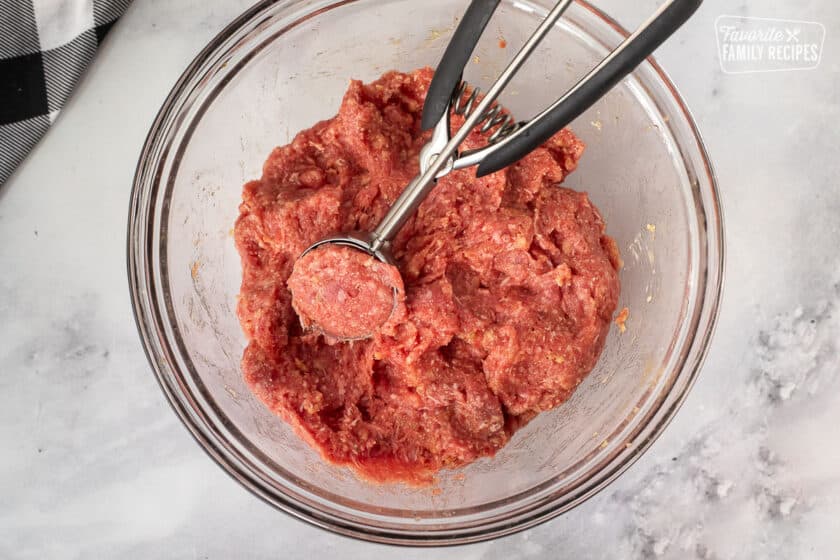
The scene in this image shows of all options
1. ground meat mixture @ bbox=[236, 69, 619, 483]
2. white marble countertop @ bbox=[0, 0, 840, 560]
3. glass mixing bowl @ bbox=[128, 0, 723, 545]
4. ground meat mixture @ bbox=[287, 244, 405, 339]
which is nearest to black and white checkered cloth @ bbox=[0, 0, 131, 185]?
white marble countertop @ bbox=[0, 0, 840, 560]

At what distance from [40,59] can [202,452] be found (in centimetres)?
124

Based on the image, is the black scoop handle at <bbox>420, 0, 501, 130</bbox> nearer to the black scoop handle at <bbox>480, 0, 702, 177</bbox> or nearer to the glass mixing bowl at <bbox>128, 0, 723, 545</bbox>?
the black scoop handle at <bbox>480, 0, 702, 177</bbox>

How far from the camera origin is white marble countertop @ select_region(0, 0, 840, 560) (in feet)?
6.89

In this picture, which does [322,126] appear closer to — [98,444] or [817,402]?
[98,444]

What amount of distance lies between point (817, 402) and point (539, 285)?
43.6 inches

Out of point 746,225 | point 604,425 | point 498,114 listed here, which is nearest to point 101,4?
point 498,114

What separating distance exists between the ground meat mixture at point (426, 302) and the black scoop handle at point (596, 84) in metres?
0.25

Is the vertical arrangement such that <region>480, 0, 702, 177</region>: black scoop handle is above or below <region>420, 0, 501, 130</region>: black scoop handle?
below

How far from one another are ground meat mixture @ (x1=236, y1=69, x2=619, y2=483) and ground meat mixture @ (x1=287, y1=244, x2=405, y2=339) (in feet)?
0.10

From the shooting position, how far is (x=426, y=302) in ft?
5.41

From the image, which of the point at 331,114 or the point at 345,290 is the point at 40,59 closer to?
the point at 331,114

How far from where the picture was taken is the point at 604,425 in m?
1.91

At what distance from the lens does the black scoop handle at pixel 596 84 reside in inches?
49.6

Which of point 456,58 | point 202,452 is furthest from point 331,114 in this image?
point 202,452
